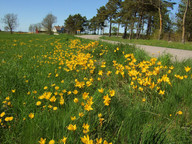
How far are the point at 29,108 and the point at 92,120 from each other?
2.53ft

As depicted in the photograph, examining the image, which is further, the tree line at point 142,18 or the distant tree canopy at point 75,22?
the distant tree canopy at point 75,22

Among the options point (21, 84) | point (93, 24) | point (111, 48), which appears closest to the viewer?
point (21, 84)

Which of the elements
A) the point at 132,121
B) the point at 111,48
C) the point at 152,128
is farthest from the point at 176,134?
the point at 111,48

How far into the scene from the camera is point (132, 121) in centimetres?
117

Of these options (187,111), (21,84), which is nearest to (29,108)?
(21,84)

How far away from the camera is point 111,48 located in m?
4.30

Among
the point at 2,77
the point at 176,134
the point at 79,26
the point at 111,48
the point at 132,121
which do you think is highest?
the point at 79,26

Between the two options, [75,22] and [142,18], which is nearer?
[142,18]

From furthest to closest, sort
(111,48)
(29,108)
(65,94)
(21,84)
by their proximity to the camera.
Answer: (111,48) < (21,84) < (65,94) < (29,108)

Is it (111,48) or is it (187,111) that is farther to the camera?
(111,48)

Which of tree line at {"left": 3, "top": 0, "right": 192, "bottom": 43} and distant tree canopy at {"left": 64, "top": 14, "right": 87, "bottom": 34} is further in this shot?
distant tree canopy at {"left": 64, "top": 14, "right": 87, "bottom": 34}

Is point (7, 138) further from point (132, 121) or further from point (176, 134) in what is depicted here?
point (176, 134)

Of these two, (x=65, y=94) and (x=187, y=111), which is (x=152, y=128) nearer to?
(x=187, y=111)

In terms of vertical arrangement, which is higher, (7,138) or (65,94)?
(65,94)
